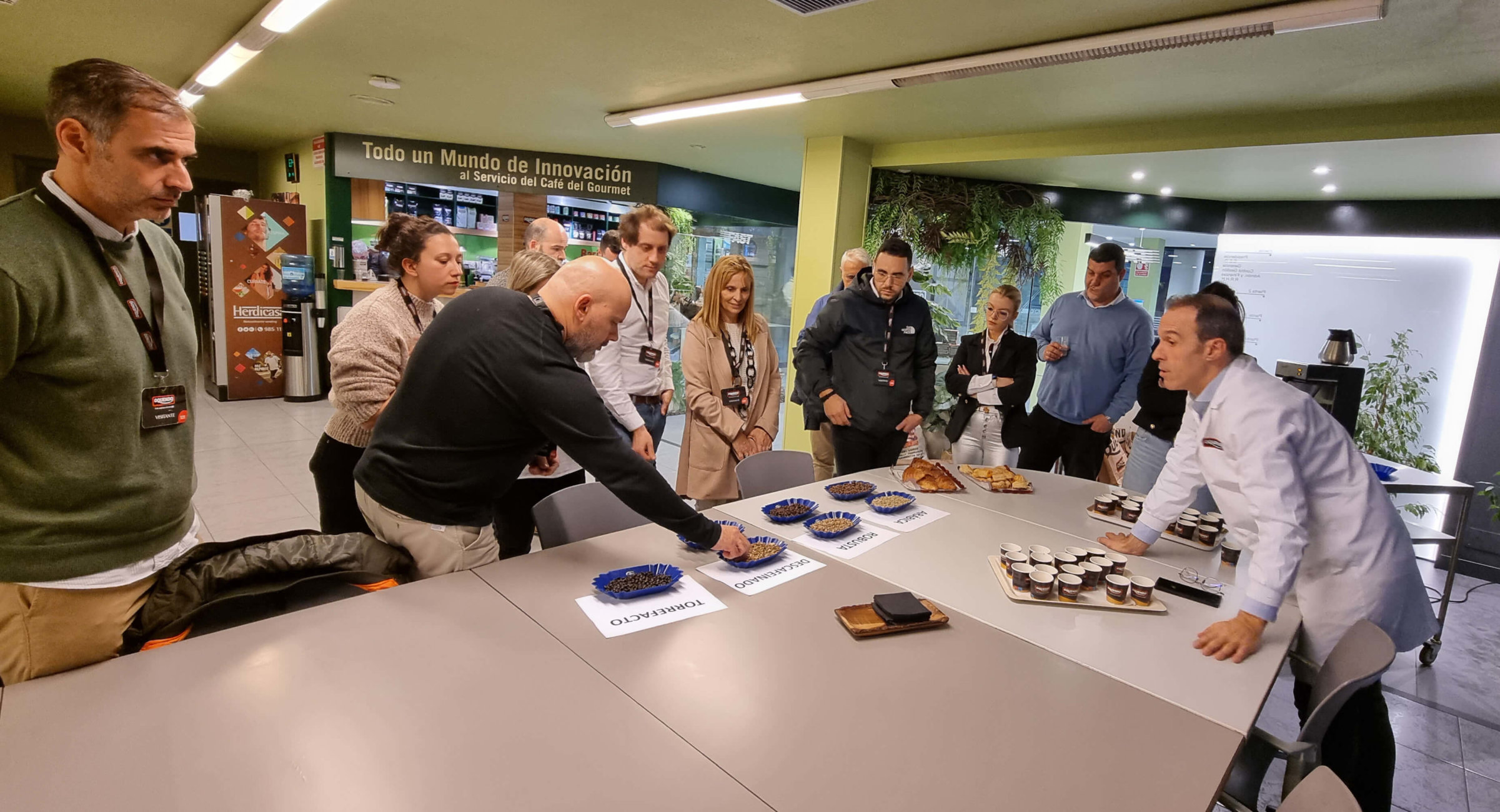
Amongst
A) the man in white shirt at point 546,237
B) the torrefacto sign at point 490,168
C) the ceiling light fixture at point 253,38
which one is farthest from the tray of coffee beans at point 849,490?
the torrefacto sign at point 490,168

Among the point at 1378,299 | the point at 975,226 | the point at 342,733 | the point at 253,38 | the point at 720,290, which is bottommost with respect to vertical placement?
the point at 342,733

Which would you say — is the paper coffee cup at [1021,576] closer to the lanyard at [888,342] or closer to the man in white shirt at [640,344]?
the man in white shirt at [640,344]

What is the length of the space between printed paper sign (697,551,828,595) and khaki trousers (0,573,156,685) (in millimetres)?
1271

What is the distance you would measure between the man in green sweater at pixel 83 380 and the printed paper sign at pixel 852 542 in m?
1.61

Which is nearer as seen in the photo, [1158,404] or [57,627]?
[57,627]

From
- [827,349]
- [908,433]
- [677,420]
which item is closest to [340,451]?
[827,349]

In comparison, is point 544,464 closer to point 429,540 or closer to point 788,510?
point 429,540

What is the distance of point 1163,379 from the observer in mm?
2281

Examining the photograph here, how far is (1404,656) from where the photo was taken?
3.74 meters

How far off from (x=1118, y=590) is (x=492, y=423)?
66.2 inches

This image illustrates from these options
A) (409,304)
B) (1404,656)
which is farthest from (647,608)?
(1404,656)

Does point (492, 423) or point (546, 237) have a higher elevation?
point (546, 237)

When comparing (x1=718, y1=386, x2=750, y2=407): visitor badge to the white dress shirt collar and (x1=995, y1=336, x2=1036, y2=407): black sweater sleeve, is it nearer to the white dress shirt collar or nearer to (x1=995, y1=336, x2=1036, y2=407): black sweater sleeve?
(x1=995, y1=336, x2=1036, y2=407): black sweater sleeve

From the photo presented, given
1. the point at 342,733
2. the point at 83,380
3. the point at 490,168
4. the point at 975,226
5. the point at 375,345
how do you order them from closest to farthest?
the point at 342,733, the point at 83,380, the point at 375,345, the point at 975,226, the point at 490,168
